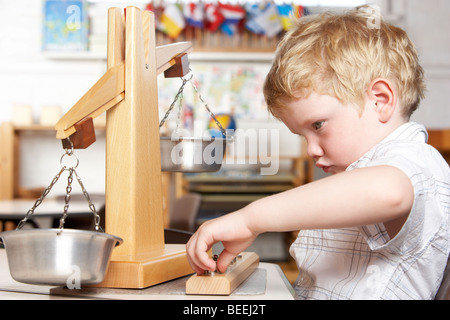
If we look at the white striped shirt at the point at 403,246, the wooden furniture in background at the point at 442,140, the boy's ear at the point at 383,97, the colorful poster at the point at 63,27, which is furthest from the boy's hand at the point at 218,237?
the colorful poster at the point at 63,27

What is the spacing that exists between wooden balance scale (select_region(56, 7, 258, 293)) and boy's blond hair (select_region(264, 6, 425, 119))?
0.20 meters

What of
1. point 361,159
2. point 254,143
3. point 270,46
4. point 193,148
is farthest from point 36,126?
point 361,159

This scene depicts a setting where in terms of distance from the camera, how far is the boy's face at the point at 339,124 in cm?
70

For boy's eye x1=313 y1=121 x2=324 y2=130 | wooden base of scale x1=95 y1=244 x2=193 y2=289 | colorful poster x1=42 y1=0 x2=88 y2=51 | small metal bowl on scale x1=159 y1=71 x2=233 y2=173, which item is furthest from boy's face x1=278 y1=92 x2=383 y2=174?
colorful poster x1=42 y1=0 x2=88 y2=51

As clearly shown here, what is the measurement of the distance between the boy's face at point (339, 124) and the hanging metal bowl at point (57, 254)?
336 mm

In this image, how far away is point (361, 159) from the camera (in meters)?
0.66

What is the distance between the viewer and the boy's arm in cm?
50

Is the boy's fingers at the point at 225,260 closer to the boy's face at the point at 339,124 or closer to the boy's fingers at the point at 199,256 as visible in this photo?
the boy's fingers at the point at 199,256

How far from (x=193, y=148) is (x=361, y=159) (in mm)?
283

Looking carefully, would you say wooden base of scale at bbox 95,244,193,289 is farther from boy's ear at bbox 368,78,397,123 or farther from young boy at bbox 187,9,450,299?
boy's ear at bbox 368,78,397,123

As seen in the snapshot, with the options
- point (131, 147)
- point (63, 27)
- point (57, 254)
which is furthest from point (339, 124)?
point (63, 27)

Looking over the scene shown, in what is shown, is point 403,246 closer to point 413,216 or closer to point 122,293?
point 413,216

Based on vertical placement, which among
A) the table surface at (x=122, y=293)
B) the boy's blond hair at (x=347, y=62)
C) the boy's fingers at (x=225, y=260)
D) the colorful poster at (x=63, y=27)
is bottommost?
the table surface at (x=122, y=293)
